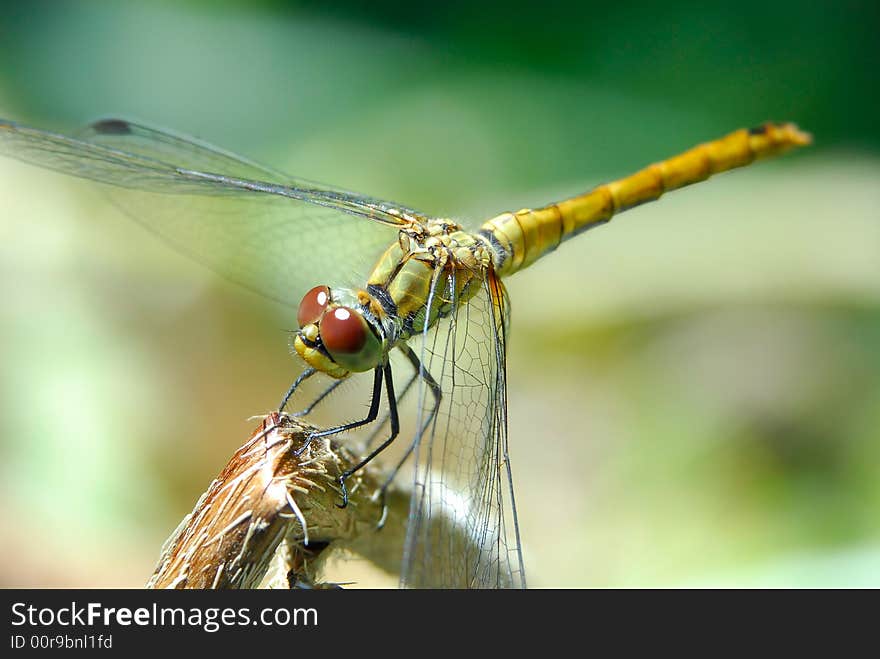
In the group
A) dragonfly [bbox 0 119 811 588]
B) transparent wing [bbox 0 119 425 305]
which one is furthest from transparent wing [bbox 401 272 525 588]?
transparent wing [bbox 0 119 425 305]

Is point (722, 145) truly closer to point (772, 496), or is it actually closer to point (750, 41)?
point (772, 496)

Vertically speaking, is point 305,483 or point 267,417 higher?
point 267,417

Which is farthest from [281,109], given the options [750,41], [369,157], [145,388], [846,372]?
[846,372]

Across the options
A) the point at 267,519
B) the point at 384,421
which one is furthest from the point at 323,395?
the point at 267,519

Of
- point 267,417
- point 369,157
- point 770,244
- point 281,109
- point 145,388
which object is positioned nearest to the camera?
point 267,417

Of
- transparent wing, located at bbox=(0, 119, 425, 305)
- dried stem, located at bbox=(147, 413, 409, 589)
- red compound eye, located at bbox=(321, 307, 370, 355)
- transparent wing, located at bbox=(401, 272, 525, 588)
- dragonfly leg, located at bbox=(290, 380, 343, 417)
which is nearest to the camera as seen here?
dried stem, located at bbox=(147, 413, 409, 589)

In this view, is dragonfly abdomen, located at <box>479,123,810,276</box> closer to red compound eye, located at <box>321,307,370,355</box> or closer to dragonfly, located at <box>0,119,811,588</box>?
dragonfly, located at <box>0,119,811,588</box>

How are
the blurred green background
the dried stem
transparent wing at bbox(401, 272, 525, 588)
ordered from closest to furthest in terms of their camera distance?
the dried stem, transparent wing at bbox(401, 272, 525, 588), the blurred green background
